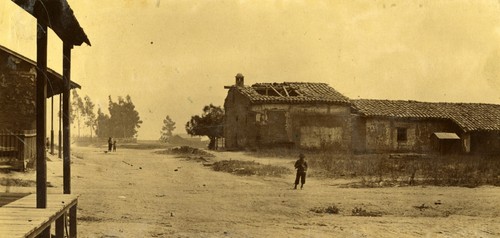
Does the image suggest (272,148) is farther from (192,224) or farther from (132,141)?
(132,141)

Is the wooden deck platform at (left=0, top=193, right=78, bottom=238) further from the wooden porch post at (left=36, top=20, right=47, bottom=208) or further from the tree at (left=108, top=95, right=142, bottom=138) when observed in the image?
the tree at (left=108, top=95, right=142, bottom=138)

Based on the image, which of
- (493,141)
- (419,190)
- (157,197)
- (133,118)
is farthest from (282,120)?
(133,118)

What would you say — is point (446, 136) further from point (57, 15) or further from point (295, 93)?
point (57, 15)

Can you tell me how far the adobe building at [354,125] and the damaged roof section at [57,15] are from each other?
2578 cm

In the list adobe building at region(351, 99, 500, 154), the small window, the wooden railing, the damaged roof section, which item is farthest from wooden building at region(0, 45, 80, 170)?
the small window

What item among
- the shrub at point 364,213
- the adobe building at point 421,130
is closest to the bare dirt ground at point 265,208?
the shrub at point 364,213

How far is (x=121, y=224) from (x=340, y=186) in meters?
9.07

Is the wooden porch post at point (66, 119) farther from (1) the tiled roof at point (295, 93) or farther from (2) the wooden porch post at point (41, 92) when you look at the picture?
(1) the tiled roof at point (295, 93)

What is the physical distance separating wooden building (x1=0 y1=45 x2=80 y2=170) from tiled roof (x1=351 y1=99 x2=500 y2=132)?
73.4 ft

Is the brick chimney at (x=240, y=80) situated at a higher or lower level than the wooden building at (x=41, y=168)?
higher

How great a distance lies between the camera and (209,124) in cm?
4647

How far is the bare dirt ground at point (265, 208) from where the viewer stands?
30.4 ft

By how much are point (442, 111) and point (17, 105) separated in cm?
2879

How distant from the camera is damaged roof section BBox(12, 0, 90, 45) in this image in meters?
5.65
